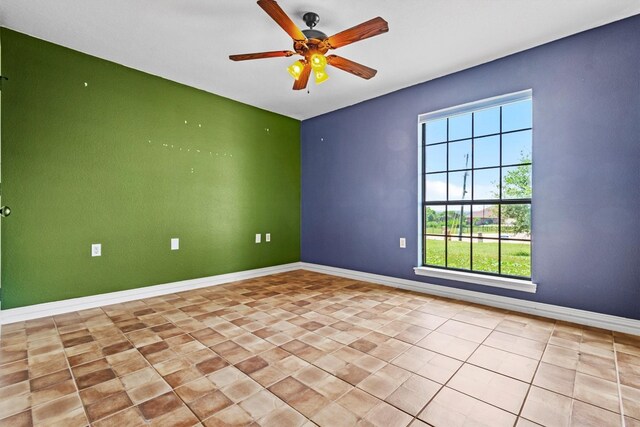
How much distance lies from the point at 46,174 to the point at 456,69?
4.20 m

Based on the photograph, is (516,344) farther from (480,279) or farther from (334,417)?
(334,417)

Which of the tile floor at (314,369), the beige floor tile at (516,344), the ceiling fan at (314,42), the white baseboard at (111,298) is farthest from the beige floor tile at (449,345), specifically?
the white baseboard at (111,298)

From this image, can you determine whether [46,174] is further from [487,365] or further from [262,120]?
[487,365]

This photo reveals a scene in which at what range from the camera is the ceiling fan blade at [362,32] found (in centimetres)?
194

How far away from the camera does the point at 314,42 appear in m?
2.28

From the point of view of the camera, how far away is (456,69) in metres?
3.23

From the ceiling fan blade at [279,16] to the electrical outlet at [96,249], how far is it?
272 cm

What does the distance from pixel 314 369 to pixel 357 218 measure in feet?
8.78

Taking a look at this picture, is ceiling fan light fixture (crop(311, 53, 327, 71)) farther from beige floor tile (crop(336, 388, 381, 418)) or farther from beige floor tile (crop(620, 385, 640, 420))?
beige floor tile (crop(620, 385, 640, 420))

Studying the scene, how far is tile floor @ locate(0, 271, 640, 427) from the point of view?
1399 mm

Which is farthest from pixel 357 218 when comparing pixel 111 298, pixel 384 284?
pixel 111 298

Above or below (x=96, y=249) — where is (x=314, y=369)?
below

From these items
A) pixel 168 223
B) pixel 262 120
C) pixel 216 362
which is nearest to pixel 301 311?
pixel 216 362

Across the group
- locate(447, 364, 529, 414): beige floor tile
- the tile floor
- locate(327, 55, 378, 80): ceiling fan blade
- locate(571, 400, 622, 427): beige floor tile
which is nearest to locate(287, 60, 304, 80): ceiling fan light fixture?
locate(327, 55, 378, 80): ceiling fan blade
